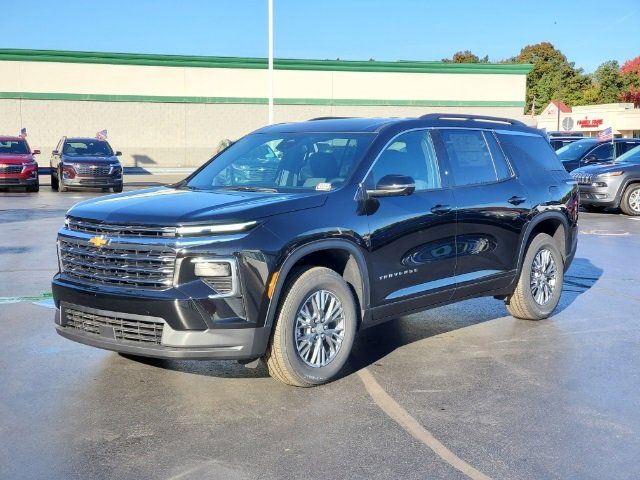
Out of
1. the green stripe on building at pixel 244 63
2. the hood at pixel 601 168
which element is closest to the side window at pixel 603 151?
the hood at pixel 601 168

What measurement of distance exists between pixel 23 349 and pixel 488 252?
13.2 feet

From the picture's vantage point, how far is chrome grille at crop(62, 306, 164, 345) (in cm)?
500

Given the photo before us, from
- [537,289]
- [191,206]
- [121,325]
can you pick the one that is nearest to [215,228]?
[191,206]

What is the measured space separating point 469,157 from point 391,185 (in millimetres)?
1493

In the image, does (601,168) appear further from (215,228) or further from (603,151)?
(215,228)

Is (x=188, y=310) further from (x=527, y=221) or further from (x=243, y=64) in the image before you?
(x=243, y=64)

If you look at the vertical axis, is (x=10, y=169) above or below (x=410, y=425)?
above

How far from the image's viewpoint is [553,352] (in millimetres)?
6609

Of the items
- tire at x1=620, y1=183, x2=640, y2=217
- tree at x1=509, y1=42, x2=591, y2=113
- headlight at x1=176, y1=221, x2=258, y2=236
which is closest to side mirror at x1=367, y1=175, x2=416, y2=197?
headlight at x1=176, y1=221, x2=258, y2=236

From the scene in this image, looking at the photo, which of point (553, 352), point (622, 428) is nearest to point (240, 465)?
point (622, 428)

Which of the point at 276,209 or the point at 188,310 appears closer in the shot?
the point at 188,310

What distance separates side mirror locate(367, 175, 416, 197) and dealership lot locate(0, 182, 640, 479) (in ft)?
4.42

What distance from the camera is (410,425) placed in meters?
4.84

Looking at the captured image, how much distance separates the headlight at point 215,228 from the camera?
16.2ft
